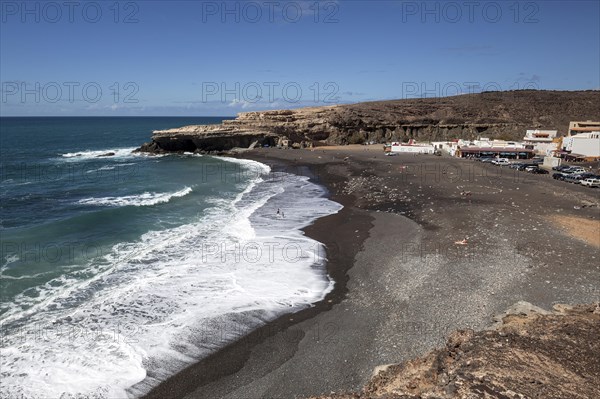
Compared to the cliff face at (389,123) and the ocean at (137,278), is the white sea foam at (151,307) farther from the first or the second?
the cliff face at (389,123)

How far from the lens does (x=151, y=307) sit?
17.0m

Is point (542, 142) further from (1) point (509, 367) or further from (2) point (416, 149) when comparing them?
(1) point (509, 367)

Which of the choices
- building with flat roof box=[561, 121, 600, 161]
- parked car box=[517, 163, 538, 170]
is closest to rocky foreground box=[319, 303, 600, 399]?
parked car box=[517, 163, 538, 170]

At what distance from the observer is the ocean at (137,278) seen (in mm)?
13492

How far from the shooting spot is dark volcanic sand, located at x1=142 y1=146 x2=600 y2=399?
12.9 metres

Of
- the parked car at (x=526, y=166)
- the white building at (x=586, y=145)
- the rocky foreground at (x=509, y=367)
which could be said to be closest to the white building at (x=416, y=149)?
the parked car at (x=526, y=166)

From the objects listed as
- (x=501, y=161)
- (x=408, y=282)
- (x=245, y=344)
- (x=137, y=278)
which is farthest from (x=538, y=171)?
(x=137, y=278)

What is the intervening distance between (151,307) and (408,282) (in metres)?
11.6

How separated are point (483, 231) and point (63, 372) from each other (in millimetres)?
23006

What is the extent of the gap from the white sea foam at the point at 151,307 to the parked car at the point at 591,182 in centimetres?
2947

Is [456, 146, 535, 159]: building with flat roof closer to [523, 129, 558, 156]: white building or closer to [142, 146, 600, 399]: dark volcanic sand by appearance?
[523, 129, 558, 156]: white building

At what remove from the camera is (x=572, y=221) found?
26.3 meters

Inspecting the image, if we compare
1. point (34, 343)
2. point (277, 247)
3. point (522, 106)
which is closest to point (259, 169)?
point (277, 247)

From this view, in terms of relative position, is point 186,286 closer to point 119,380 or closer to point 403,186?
point 119,380
